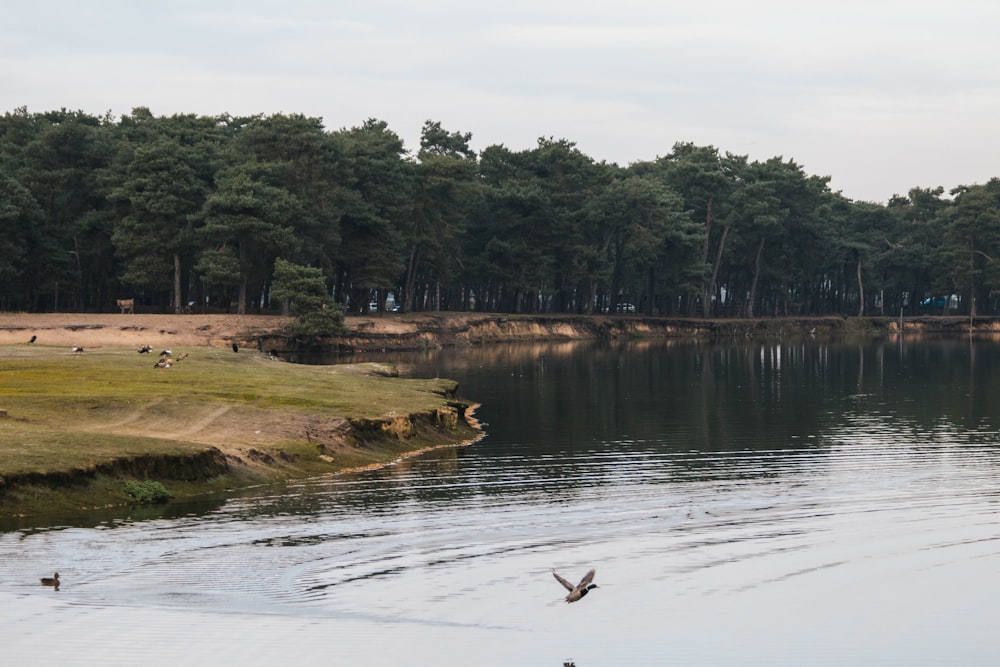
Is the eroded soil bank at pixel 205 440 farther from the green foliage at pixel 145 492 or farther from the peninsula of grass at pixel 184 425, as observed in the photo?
the green foliage at pixel 145 492

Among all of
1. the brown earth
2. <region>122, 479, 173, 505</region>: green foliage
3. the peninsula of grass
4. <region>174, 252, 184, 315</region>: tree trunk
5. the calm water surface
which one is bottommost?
the calm water surface

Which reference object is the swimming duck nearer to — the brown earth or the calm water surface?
the calm water surface

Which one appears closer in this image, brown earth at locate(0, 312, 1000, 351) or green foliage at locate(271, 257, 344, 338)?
brown earth at locate(0, 312, 1000, 351)

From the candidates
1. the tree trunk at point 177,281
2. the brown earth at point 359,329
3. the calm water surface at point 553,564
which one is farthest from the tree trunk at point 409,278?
the calm water surface at point 553,564

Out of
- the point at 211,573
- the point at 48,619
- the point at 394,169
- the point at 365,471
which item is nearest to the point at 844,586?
the point at 211,573

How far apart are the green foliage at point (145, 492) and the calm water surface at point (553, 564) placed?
102 cm

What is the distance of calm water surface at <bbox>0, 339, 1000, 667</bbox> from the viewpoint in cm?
2573

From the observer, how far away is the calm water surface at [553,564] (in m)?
25.7

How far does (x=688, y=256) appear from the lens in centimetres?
19162

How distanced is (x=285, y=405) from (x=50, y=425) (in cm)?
1114

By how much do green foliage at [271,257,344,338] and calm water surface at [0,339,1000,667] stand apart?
7179 centimetres

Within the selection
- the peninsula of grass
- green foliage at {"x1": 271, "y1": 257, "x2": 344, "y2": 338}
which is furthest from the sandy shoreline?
the peninsula of grass

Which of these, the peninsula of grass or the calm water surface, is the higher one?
the peninsula of grass

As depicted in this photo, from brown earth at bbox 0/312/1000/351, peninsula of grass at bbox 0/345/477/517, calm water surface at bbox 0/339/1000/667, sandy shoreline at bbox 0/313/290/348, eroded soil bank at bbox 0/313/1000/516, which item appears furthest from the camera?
brown earth at bbox 0/312/1000/351
